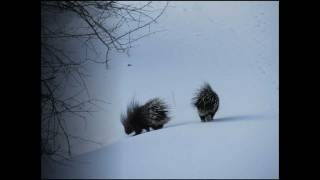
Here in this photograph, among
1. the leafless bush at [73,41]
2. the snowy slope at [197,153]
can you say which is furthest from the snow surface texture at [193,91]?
the leafless bush at [73,41]

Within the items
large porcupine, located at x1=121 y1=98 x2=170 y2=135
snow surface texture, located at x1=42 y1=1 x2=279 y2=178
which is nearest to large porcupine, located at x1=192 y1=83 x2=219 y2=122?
snow surface texture, located at x1=42 y1=1 x2=279 y2=178

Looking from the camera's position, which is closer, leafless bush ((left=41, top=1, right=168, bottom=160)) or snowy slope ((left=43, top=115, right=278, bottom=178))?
leafless bush ((left=41, top=1, right=168, bottom=160))

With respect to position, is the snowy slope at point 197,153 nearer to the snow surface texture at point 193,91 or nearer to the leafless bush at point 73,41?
the snow surface texture at point 193,91

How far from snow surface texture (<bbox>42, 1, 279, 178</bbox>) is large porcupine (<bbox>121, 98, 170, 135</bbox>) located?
4 cm

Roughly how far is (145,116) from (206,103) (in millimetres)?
441

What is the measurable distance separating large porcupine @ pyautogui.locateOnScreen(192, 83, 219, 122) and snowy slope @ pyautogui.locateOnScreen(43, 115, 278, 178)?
0.20 ft

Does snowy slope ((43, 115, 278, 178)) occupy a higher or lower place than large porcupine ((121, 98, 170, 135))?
lower

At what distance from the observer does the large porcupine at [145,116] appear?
7.72ft

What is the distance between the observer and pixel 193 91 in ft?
7.94

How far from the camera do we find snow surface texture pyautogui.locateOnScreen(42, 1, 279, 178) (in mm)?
2326

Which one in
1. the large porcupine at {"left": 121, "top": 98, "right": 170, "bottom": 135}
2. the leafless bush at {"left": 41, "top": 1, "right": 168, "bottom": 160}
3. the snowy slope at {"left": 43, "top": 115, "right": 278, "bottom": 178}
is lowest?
the snowy slope at {"left": 43, "top": 115, "right": 278, "bottom": 178}

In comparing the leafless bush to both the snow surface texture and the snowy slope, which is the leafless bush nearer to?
the snow surface texture

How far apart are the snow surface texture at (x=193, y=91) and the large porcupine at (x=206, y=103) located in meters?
0.04
